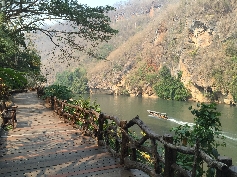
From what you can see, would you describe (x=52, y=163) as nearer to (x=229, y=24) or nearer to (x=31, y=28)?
(x=31, y=28)

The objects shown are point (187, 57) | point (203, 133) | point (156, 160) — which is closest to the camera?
point (156, 160)

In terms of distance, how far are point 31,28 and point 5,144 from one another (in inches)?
392

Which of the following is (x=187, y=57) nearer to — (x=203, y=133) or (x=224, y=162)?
(x=203, y=133)

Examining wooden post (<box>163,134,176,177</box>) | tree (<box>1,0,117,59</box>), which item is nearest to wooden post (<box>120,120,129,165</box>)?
wooden post (<box>163,134,176,177</box>)

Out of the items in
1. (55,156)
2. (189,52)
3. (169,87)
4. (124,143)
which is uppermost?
(189,52)

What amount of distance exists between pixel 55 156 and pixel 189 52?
2114 inches

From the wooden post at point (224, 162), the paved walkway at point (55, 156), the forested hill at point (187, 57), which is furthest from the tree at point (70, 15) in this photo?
the forested hill at point (187, 57)

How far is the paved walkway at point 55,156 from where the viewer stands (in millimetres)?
4879

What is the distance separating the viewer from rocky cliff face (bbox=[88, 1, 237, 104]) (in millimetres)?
49875

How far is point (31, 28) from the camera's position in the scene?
15391mm

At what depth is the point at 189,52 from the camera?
56.2 m

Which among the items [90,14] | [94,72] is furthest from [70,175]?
[94,72]

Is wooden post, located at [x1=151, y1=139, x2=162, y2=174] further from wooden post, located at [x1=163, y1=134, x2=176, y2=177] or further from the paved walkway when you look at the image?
the paved walkway

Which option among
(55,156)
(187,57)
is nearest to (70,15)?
(55,156)
